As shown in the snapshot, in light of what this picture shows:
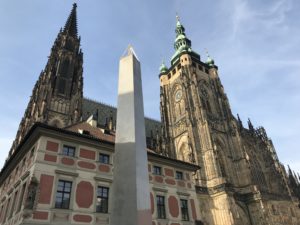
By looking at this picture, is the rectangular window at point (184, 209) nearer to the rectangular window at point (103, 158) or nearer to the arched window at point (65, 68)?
the rectangular window at point (103, 158)

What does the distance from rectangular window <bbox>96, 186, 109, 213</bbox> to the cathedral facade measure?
6cm

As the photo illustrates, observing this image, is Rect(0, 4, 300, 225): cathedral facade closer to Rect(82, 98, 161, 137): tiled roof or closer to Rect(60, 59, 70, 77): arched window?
Rect(60, 59, 70, 77): arched window

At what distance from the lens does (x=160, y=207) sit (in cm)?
1798

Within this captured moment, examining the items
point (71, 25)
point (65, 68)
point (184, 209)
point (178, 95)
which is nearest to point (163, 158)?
point (184, 209)

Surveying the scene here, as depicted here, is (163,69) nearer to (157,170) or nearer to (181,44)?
(181,44)

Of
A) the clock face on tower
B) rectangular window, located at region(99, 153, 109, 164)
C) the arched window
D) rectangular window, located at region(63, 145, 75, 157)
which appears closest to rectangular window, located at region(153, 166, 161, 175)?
rectangular window, located at region(99, 153, 109, 164)

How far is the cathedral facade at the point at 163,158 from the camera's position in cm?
1484

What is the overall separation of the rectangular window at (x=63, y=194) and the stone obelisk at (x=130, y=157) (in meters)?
8.89

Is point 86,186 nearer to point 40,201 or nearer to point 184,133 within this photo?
point 40,201

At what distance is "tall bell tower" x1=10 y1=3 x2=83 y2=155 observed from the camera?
3622cm

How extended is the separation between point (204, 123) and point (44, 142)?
96.4 ft

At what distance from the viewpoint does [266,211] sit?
35906mm

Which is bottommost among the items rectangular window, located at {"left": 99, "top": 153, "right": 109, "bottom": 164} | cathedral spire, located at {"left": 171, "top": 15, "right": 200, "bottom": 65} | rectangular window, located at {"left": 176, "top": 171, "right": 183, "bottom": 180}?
rectangular window, located at {"left": 176, "top": 171, "right": 183, "bottom": 180}

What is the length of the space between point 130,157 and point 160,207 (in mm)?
12681
